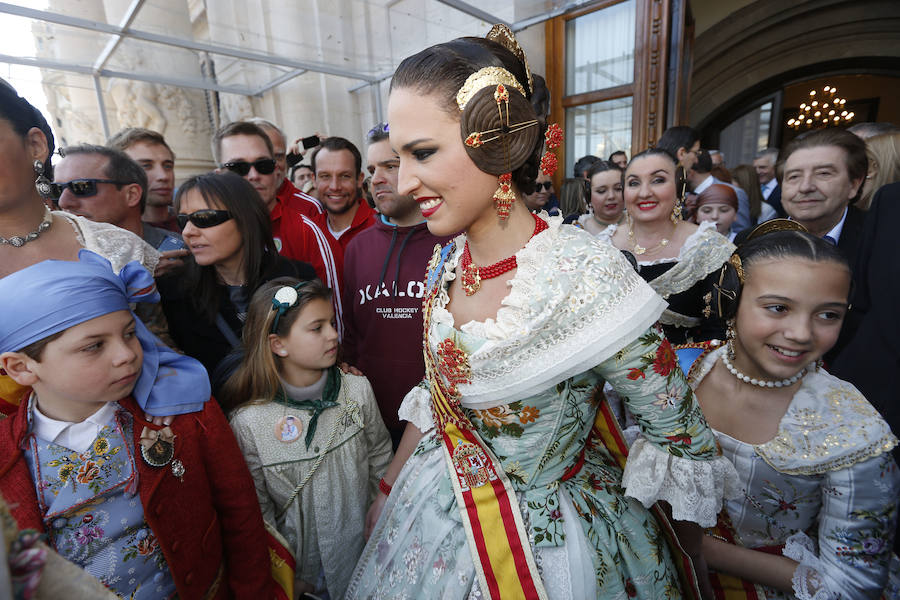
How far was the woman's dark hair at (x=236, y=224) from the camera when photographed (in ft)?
6.19

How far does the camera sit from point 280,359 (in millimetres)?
1801

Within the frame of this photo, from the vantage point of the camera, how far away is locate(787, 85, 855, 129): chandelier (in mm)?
12477

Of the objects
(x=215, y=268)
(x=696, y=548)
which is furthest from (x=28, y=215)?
(x=696, y=548)

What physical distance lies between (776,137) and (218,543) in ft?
47.3

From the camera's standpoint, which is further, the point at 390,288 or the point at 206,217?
the point at 390,288

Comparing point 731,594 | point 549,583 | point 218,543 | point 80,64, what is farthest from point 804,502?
point 80,64

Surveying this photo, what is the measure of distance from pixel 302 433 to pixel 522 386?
43.8 inches

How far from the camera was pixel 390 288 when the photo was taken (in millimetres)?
2090

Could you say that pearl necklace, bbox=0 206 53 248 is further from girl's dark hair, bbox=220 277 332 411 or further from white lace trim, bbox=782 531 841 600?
white lace trim, bbox=782 531 841 600

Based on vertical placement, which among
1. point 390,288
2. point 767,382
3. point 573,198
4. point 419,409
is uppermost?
point 573,198

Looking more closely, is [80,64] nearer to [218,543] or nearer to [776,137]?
[218,543]

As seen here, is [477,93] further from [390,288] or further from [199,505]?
[199,505]

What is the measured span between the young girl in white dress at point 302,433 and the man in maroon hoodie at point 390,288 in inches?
13.7

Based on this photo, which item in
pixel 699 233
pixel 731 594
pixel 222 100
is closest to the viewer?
pixel 731 594
